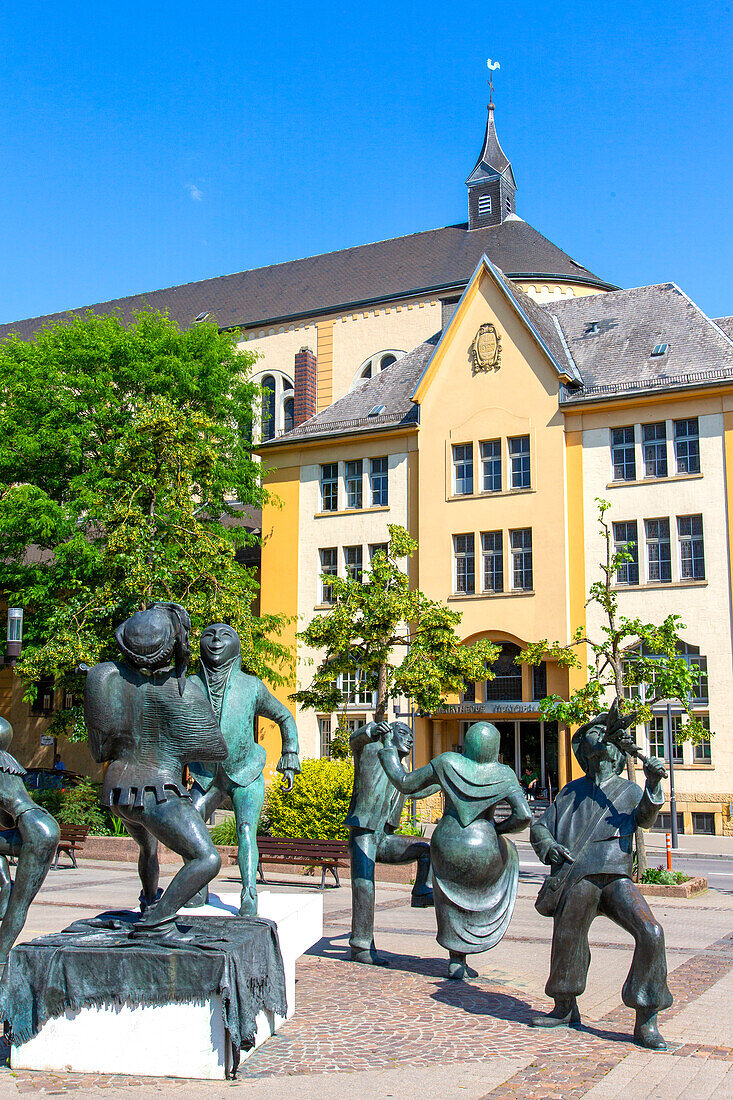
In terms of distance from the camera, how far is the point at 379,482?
108 feet

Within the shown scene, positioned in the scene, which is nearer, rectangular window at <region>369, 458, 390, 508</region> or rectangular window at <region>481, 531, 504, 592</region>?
rectangular window at <region>481, 531, 504, 592</region>

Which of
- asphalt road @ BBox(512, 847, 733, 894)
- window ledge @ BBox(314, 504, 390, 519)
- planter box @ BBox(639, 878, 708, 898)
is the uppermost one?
window ledge @ BBox(314, 504, 390, 519)

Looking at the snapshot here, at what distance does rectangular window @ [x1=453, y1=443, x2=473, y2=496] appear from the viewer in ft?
102

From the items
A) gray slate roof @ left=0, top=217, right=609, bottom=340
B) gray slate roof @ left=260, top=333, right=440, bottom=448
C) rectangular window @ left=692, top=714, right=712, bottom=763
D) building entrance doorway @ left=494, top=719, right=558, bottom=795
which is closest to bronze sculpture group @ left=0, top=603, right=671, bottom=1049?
rectangular window @ left=692, top=714, right=712, bottom=763

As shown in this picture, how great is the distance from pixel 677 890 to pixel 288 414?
3193 centimetres

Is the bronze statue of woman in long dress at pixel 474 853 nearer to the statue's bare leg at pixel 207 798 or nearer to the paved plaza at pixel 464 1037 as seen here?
the paved plaza at pixel 464 1037

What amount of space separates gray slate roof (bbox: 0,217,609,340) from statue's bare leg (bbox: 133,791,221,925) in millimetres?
35141

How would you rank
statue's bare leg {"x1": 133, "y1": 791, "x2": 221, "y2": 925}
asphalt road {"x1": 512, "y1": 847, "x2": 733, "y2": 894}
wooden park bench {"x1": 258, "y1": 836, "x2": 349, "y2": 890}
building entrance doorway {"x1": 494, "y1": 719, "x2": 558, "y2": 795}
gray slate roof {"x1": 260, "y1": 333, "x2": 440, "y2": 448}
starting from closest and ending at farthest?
statue's bare leg {"x1": 133, "y1": 791, "x2": 221, "y2": 925}, wooden park bench {"x1": 258, "y1": 836, "x2": 349, "y2": 890}, asphalt road {"x1": 512, "y1": 847, "x2": 733, "y2": 894}, building entrance doorway {"x1": 494, "y1": 719, "x2": 558, "y2": 795}, gray slate roof {"x1": 260, "y1": 333, "x2": 440, "y2": 448}

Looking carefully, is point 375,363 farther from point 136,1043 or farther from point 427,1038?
point 136,1043

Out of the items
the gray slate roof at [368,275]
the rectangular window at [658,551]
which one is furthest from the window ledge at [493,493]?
the gray slate roof at [368,275]

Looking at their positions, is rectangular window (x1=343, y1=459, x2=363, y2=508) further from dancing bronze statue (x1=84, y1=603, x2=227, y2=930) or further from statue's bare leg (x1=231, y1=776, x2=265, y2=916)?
dancing bronze statue (x1=84, y1=603, x2=227, y2=930)

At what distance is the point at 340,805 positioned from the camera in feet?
55.7

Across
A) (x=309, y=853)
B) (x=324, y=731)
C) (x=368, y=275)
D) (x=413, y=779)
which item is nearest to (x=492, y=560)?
(x=324, y=731)

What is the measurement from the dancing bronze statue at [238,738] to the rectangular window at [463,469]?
23.1 metres
